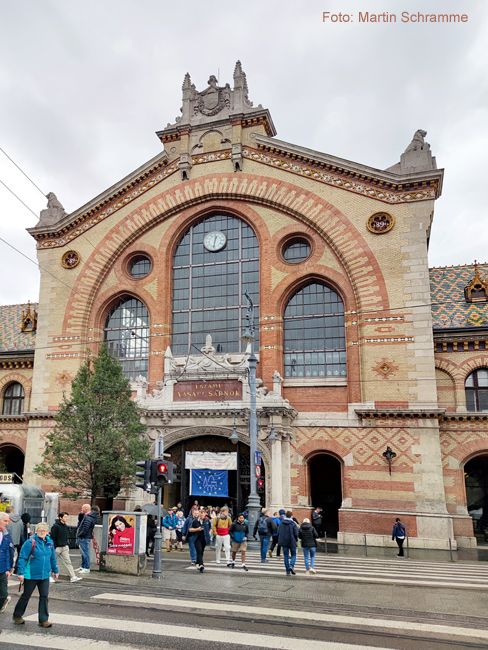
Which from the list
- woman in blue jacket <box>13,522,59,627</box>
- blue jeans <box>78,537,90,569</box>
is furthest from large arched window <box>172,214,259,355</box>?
woman in blue jacket <box>13,522,59,627</box>

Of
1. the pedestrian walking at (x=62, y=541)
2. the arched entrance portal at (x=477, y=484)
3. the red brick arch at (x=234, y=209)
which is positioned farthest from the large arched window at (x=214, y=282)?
the pedestrian walking at (x=62, y=541)

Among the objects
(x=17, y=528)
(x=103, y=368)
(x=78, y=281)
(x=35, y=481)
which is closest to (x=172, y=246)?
(x=78, y=281)

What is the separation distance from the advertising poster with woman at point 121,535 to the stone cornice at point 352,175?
62.8 ft

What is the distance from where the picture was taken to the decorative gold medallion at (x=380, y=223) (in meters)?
26.9

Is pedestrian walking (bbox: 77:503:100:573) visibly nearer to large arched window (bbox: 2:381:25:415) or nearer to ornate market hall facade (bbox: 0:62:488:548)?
ornate market hall facade (bbox: 0:62:488:548)

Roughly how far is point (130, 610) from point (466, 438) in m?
19.0

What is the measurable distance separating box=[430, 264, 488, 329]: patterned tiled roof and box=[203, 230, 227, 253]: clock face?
35.7 feet

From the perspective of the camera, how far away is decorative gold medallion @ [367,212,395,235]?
26859mm

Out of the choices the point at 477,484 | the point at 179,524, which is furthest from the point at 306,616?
the point at 477,484

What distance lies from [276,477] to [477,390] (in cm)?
974

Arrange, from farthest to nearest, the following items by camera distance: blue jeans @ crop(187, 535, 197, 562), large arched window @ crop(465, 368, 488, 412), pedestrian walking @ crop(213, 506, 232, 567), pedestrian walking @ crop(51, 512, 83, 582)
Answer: large arched window @ crop(465, 368, 488, 412) < pedestrian walking @ crop(213, 506, 232, 567) < blue jeans @ crop(187, 535, 197, 562) < pedestrian walking @ crop(51, 512, 83, 582)

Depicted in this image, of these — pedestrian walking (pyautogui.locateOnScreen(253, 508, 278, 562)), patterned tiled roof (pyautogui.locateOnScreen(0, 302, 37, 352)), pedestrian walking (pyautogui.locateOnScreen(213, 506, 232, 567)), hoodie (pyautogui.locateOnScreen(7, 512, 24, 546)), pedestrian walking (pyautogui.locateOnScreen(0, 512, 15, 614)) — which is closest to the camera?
pedestrian walking (pyautogui.locateOnScreen(0, 512, 15, 614))

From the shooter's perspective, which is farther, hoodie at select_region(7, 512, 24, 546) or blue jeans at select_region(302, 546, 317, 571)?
hoodie at select_region(7, 512, 24, 546)

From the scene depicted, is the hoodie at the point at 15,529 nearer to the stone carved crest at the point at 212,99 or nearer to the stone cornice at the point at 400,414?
the stone cornice at the point at 400,414
